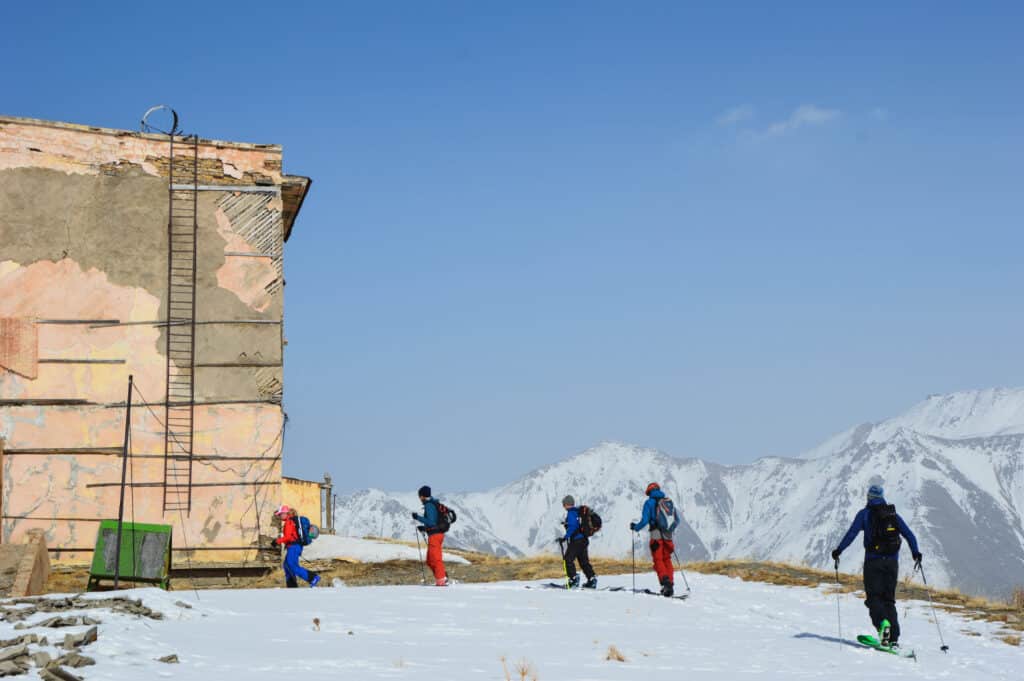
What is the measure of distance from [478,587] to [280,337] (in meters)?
8.95

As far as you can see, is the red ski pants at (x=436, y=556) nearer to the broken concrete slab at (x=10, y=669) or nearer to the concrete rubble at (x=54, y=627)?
the concrete rubble at (x=54, y=627)

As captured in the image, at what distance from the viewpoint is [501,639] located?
16.0 metres

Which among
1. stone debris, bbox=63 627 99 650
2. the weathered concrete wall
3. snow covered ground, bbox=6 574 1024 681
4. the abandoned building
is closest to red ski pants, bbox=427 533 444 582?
snow covered ground, bbox=6 574 1024 681

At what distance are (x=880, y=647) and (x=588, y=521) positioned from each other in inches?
276

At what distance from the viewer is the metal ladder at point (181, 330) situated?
28.2 metres

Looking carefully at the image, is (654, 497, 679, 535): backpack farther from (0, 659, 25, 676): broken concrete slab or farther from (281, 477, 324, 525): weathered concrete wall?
(281, 477, 324, 525): weathered concrete wall

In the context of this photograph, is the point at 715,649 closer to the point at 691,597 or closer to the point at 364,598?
the point at 364,598

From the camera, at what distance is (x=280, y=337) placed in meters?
29.2

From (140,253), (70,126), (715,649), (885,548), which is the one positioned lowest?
(715,649)

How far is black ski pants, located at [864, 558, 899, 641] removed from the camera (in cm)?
1775

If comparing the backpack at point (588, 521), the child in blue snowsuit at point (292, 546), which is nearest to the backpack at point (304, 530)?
the child in blue snowsuit at point (292, 546)

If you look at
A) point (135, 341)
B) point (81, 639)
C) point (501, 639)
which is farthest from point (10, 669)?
point (135, 341)

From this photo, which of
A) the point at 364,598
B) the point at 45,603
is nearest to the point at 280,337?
the point at 364,598

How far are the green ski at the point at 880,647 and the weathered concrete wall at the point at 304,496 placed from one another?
25147mm
